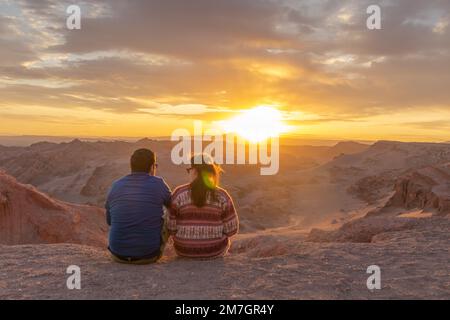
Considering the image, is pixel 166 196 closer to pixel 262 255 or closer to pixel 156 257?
pixel 156 257

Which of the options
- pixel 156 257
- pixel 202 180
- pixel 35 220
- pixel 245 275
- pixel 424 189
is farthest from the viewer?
pixel 424 189

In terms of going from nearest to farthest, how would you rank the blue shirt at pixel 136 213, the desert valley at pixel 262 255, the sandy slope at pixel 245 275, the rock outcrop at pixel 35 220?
the sandy slope at pixel 245 275 < the desert valley at pixel 262 255 < the blue shirt at pixel 136 213 < the rock outcrop at pixel 35 220

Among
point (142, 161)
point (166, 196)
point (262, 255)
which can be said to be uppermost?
point (142, 161)

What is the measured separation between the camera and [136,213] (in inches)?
197

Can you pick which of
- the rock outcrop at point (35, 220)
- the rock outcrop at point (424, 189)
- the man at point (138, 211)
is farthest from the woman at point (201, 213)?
the rock outcrop at point (424, 189)

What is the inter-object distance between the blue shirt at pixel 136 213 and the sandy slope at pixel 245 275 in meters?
0.24

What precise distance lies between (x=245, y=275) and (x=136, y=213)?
1427mm

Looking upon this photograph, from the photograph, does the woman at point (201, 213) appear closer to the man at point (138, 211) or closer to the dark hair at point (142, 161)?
the man at point (138, 211)

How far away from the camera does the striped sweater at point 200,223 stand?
5.19 m

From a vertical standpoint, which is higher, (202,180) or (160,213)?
(202,180)

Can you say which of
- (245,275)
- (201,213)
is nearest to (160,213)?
(201,213)

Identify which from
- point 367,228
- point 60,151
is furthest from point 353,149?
point 367,228

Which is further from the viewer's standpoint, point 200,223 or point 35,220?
point 35,220
